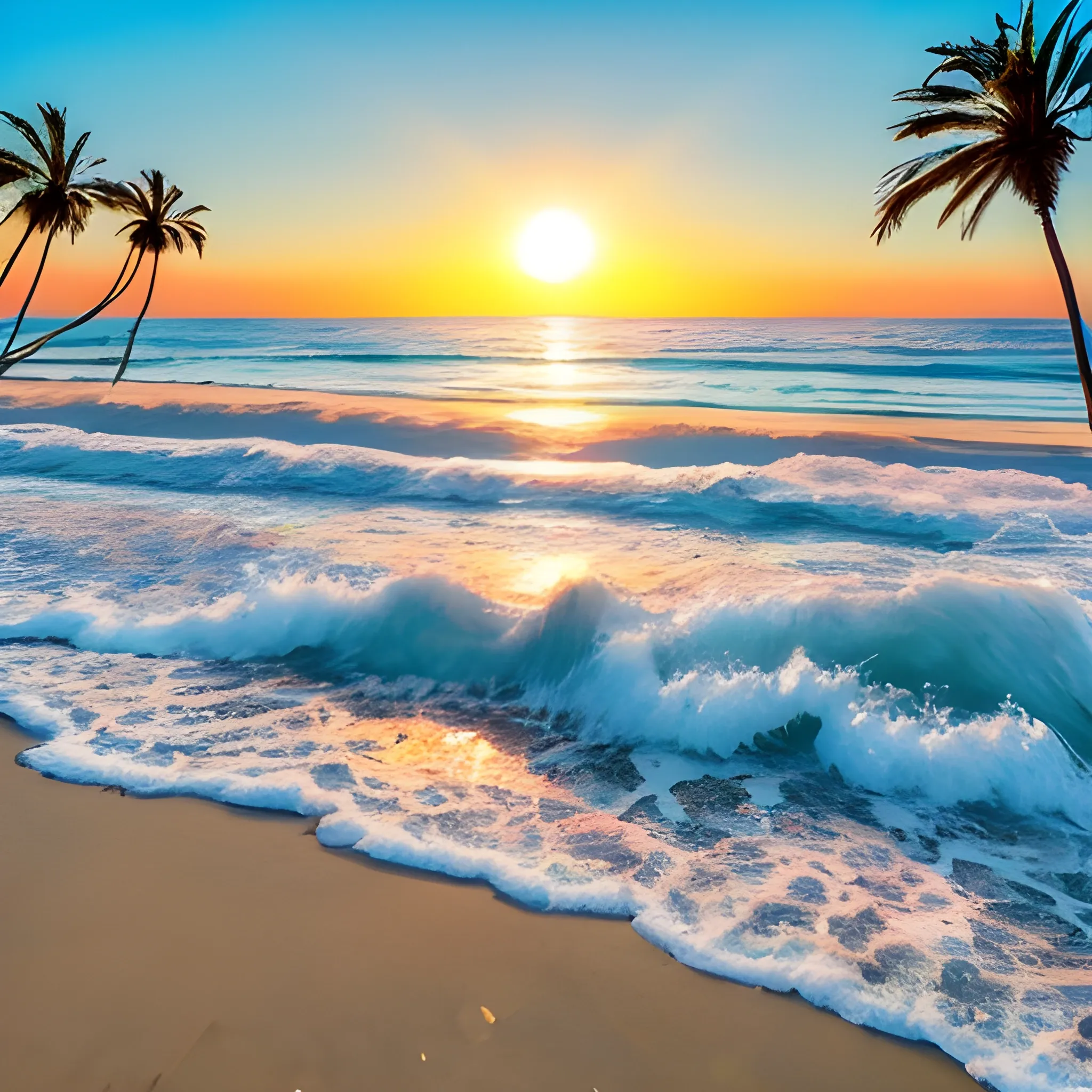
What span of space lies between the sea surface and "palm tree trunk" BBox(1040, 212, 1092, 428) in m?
2.20

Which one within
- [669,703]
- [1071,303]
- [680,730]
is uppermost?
[1071,303]

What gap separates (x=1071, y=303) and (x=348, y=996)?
40.2ft

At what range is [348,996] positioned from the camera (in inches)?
145

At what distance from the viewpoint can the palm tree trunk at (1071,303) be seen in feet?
36.6

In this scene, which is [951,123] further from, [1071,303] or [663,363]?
[663,363]

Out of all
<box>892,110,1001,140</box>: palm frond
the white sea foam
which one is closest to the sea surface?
the white sea foam

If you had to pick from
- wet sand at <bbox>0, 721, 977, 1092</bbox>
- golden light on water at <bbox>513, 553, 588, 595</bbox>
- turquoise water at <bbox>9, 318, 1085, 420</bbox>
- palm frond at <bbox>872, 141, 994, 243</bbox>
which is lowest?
wet sand at <bbox>0, 721, 977, 1092</bbox>

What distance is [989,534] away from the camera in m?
12.5

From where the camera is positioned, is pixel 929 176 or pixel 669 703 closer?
pixel 669 703

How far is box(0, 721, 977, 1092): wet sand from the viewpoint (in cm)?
332

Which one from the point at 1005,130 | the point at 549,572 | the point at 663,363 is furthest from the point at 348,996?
the point at 663,363

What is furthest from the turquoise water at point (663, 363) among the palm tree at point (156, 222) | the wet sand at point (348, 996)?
the wet sand at point (348, 996)

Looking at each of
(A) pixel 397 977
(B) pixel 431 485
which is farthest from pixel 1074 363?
(A) pixel 397 977

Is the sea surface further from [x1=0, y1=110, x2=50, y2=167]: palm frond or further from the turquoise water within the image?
the turquoise water
